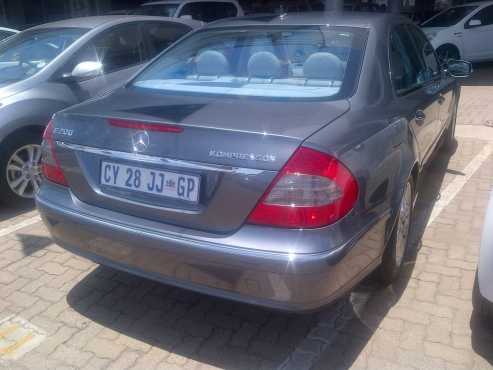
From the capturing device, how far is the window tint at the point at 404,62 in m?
3.22

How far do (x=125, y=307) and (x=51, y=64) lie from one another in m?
2.59

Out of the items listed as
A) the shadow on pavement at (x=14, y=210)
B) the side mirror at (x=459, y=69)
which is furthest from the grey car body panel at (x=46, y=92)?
the side mirror at (x=459, y=69)

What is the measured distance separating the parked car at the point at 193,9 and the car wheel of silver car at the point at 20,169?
483cm

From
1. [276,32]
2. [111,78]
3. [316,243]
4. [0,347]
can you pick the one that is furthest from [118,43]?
[316,243]

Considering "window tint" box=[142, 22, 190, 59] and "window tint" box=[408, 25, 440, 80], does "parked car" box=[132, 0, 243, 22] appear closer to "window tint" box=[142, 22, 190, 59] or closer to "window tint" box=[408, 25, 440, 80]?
"window tint" box=[142, 22, 190, 59]

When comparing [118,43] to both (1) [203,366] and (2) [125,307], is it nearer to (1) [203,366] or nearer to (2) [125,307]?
(2) [125,307]

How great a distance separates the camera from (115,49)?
17.2 feet

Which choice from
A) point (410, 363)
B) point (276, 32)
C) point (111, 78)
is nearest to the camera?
point (410, 363)

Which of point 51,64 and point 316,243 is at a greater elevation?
point 51,64

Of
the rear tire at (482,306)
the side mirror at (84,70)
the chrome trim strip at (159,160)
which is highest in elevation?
the side mirror at (84,70)

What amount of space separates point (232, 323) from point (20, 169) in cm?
251

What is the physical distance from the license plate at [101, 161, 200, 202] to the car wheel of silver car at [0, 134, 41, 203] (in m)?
2.11

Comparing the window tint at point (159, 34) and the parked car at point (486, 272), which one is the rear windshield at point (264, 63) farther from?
the window tint at point (159, 34)

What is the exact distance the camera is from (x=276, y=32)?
328cm
